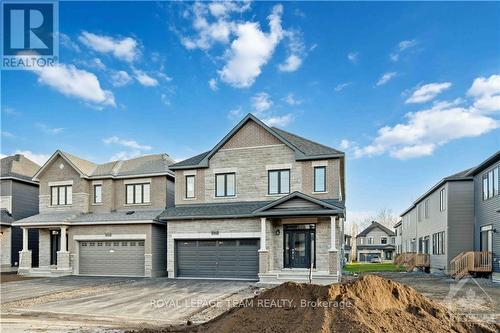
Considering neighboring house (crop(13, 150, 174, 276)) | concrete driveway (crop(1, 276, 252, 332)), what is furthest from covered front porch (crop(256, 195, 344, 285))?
neighboring house (crop(13, 150, 174, 276))

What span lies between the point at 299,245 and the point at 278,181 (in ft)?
11.8

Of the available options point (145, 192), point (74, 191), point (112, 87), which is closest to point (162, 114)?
point (112, 87)

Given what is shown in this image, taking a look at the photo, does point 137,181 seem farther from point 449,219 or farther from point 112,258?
point 449,219

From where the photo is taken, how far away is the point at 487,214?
2033 cm

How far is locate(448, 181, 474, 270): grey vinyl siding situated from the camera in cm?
2284

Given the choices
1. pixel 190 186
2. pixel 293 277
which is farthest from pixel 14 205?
pixel 293 277

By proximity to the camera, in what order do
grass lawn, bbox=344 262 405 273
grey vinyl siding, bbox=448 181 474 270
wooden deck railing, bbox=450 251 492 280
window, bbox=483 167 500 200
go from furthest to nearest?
grass lawn, bbox=344 262 405 273
grey vinyl siding, bbox=448 181 474 270
wooden deck railing, bbox=450 251 492 280
window, bbox=483 167 500 200

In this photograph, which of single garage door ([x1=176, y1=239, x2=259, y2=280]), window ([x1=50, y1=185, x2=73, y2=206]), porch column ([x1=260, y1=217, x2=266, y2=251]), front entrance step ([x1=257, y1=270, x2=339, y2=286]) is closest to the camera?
front entrance step ([x1=257, y1=270, x2=339, y2=286])

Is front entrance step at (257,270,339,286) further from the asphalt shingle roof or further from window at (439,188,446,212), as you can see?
the asphalt shingle roof

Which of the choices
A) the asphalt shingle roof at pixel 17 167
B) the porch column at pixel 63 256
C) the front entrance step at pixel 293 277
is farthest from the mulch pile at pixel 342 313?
the asphalt shingle roof at pixel 17 167

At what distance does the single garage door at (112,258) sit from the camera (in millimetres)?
21734

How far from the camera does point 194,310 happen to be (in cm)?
1132

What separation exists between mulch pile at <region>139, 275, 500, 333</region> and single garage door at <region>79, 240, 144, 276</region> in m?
14.1

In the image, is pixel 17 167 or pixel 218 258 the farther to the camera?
pixel 17 167
